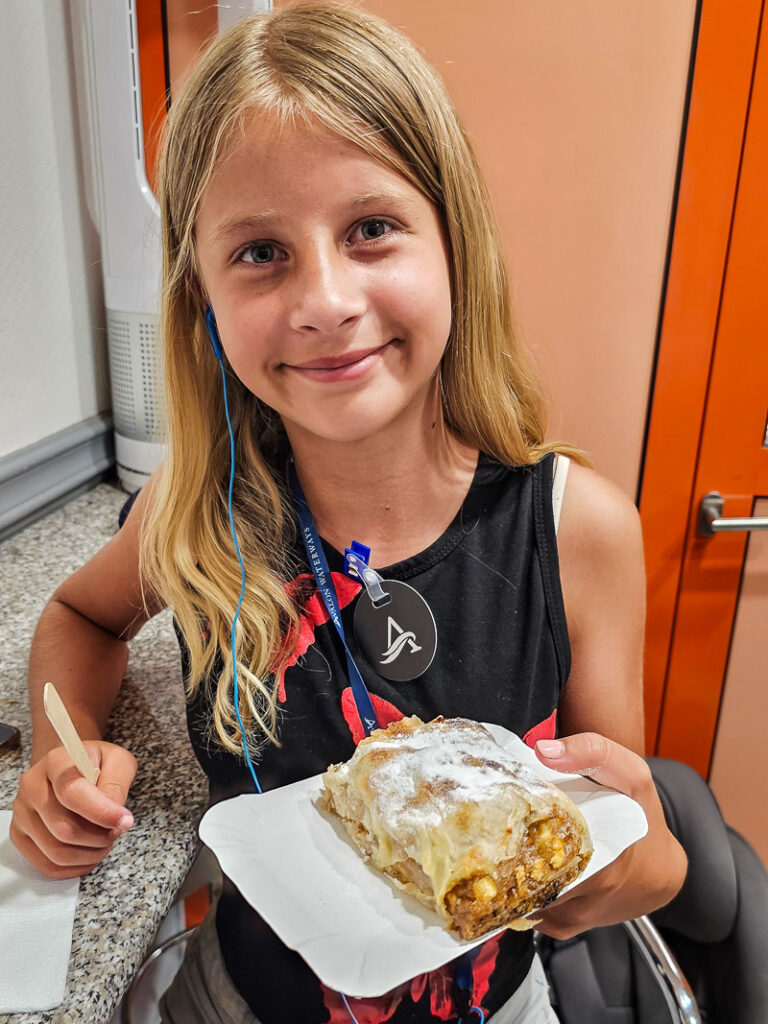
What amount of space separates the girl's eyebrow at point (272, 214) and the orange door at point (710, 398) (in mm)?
907

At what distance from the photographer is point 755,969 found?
106 centimetres

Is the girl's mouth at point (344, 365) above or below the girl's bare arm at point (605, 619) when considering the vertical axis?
above

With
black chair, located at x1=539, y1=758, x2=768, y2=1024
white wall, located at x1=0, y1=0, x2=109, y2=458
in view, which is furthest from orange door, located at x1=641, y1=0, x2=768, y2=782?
white wall, located at x1=0, y1=0, x2=109, y2=458

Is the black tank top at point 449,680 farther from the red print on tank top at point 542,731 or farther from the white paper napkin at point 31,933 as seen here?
the white paper napkin at point 31,933

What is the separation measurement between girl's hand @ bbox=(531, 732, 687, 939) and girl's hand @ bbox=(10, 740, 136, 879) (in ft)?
1.21

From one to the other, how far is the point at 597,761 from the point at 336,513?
1.29ft

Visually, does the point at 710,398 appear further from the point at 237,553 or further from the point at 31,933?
Answer: the point at 31,933

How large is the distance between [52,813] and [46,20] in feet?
4.45

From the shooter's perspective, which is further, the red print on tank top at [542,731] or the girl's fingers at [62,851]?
the red print on tank top at [542,731]

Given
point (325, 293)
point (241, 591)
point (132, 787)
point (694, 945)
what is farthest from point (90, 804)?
point (694, 945)

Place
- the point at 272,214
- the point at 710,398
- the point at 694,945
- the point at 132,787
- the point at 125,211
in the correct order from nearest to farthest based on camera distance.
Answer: the point at 272,214, the point at 132,787, the point at 694,945, the point at 125,211, the point at 710,398

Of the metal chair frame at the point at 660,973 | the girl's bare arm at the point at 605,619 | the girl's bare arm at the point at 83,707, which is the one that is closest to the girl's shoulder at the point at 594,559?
the girl's bare arm at the point at 605,619

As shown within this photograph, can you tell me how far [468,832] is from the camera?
22.9 inches

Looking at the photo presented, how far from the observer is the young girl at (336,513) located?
2.27 ft
